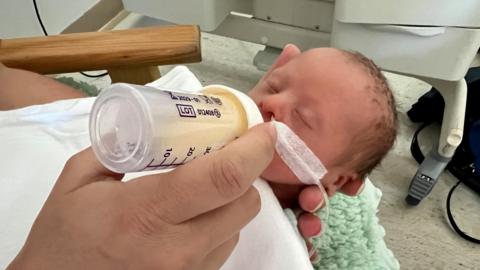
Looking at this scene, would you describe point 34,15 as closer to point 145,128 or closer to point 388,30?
point 388,30

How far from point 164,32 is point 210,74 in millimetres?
994

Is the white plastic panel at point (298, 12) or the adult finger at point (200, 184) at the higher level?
the adult finger at point (200, 184)

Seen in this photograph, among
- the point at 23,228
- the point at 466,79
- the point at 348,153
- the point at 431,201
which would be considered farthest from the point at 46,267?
the point at 466,79

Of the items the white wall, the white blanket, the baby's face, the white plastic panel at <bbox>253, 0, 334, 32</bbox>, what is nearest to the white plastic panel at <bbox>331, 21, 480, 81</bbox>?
the white plastic panel at <bbox>253, 0, 334, 32</bbox>

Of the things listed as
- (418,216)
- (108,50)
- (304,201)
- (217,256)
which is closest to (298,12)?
(418,216)

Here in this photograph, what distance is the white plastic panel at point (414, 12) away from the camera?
1.07 m

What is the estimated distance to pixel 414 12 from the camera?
109cm

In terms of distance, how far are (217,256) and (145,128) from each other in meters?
0.15

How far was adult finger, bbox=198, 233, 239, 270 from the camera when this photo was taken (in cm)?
46

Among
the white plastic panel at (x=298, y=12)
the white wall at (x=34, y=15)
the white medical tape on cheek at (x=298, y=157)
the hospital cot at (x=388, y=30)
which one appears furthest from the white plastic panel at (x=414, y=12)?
the white wall at (x=34, y=15)

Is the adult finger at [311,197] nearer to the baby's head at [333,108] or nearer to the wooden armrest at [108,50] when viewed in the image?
the baby's head at [333,108]

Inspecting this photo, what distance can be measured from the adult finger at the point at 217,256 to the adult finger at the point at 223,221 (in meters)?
0.02

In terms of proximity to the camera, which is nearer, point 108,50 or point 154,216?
point 154,216

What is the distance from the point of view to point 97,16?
1.98 m
